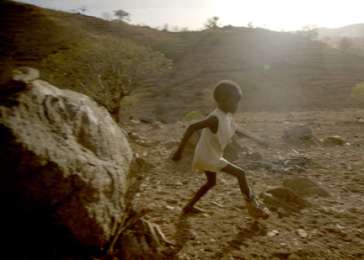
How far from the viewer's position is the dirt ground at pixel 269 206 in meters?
2.75

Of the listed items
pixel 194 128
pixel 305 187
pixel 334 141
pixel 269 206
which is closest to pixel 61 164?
pixel 194 128

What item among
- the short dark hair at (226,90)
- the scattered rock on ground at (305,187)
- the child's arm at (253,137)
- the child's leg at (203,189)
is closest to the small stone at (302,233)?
the child's leg at (203,189)

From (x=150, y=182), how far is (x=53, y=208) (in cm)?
258

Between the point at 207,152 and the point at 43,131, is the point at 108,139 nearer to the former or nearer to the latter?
the point at 43,131

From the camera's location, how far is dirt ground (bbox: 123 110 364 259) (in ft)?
9.03

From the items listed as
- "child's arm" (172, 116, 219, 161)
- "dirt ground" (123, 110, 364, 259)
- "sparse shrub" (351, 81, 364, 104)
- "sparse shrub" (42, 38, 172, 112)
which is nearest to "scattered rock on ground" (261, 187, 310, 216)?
"dirt ground" (123, 110, 364, 259)

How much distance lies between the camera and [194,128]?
2.76m

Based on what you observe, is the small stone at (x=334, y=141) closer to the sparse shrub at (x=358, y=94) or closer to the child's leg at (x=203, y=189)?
the child's leg at (x=203, y=189)

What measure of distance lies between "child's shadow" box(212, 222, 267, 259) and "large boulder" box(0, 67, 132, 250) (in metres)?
0.85

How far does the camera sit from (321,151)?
22.2 ft

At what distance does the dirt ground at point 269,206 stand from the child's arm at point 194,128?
0.46 meters

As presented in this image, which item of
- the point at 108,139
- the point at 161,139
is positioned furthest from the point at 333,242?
the point at 161,139

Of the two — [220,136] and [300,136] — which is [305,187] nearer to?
[220,136]

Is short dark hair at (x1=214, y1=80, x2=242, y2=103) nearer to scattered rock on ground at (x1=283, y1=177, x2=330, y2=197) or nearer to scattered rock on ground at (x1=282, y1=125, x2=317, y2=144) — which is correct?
scattered rock on ground at (x1=283, y1=177, x2=330, y2=197)
